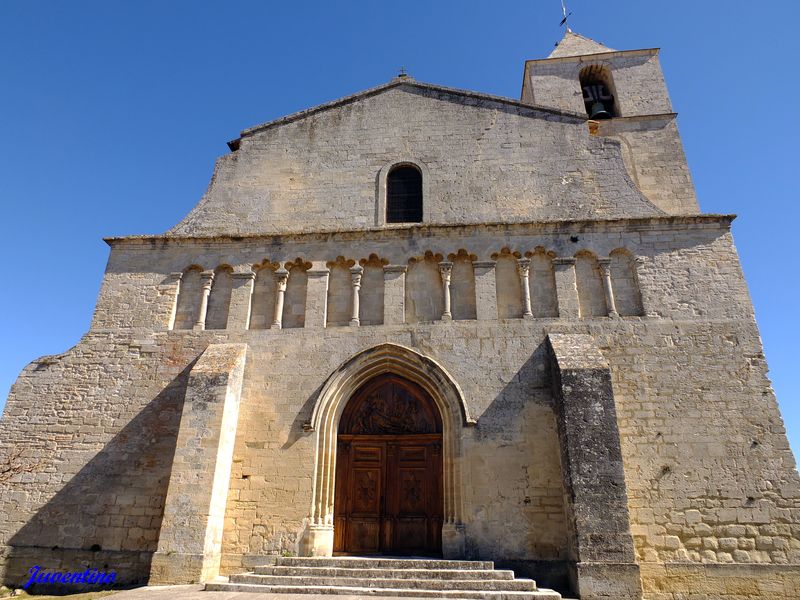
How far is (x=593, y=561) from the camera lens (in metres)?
7.23

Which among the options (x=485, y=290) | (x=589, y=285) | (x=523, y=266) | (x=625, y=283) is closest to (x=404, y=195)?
(x=485, y=290)

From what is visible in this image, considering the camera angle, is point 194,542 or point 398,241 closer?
point 194,542

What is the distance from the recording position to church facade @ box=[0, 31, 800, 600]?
26.5 feet

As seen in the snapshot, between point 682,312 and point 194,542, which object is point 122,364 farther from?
point 682,312

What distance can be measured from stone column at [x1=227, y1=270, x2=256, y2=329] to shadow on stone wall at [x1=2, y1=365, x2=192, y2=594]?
2.03 m

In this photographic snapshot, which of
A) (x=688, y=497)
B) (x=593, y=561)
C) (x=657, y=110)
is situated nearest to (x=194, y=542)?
(x=593, y=561)

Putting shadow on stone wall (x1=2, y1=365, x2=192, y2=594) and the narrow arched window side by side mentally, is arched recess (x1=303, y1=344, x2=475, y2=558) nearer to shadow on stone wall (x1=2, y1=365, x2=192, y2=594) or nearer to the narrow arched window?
shadow on stone wall (x1=2, y1=365, x2=192, y2=594)

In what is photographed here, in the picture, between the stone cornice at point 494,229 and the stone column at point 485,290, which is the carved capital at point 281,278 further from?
the stone column at point 485,290

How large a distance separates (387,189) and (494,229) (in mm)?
2719

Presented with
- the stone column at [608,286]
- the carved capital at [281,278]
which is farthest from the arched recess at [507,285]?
the carved capital at [281,278]

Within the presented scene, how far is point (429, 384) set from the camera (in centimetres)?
937

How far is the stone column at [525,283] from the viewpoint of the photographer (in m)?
9.79

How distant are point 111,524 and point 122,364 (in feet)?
9.67

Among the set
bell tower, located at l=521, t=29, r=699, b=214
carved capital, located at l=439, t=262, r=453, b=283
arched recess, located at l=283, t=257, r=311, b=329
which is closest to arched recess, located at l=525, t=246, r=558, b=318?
carved capital, located at l=439, t=262, r=453, b=283
